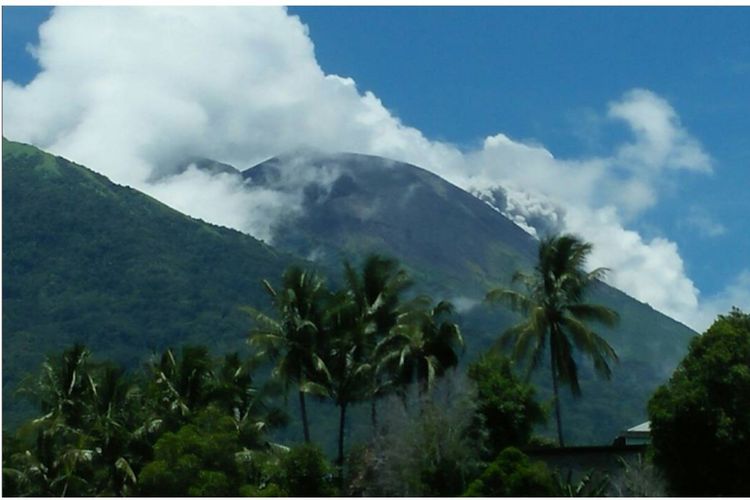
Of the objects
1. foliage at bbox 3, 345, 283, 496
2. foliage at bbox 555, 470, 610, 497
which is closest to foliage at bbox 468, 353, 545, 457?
foliage at bbox 555, 470, 610, 497

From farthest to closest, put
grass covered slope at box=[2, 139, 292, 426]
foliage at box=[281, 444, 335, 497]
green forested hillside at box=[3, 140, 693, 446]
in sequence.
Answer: grass covered slope at box=[2, 139, 292, 426], green forested hillside at box=[3, 140, 693, 446], foliage at box=[281, 444, 335, 497]

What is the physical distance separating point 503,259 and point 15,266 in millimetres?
83707

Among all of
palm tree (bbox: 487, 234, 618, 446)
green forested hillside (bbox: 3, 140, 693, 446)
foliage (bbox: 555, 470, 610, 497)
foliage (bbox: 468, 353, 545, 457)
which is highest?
green forested hillside (bbox: 3, 140, 693, 446)

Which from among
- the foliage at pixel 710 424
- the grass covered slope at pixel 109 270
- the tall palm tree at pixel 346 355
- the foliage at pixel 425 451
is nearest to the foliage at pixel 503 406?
the foliage at pixel 425 451

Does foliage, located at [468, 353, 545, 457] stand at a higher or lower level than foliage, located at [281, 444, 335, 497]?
higher

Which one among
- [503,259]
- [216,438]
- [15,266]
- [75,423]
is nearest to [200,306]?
[15,266]

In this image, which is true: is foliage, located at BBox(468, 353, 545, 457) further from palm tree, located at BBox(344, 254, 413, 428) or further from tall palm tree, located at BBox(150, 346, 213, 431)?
tall palm tree, located at BBox(150, 346, 213, 431)

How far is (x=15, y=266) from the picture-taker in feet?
485

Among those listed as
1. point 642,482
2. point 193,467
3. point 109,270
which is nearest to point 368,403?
point 193,467

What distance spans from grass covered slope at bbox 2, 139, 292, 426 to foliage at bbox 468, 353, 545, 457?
68374 mm

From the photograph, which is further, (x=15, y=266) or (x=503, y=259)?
(x=503, y=259)

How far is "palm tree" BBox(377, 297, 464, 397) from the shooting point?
A: 131ft

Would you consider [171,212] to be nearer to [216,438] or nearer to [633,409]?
[633,409]

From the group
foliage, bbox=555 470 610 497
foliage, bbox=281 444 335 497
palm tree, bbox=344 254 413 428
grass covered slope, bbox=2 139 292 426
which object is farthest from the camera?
grass covered slope, bbox=2 139 292 426
